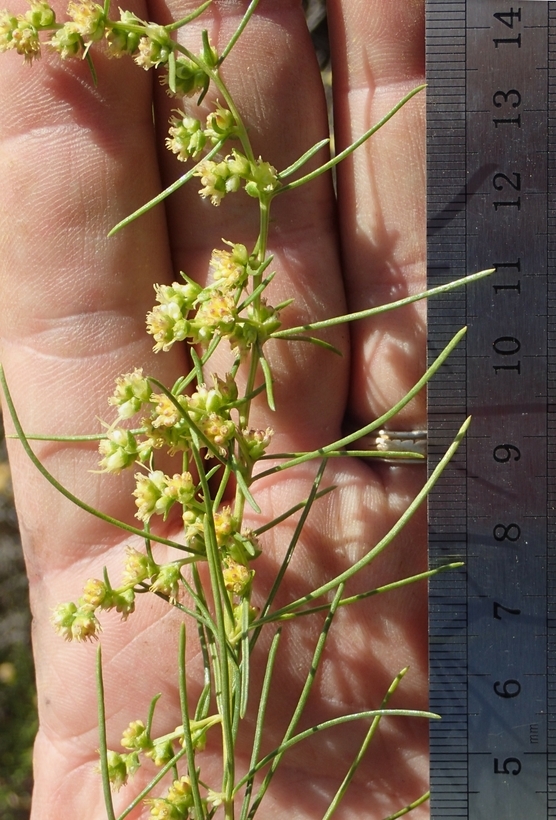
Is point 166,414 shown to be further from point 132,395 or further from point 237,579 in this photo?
point 237,579

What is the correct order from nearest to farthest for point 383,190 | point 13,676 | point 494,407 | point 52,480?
point 52,480, point 494,407, point 383,190, point 13,676

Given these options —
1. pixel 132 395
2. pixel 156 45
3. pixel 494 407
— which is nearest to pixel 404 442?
pixel 494 407

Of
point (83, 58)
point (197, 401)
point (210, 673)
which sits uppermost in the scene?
point (83, 58)

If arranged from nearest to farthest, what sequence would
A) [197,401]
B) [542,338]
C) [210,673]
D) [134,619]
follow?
[197,401]
[210,673]
[542,338]
[134,619]

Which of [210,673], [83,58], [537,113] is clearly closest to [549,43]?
[537,113]

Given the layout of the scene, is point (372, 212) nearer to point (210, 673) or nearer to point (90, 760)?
point (210, 673)

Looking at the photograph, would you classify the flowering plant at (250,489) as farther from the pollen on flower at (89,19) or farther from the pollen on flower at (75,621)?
the pollen on flower at (75,621)
